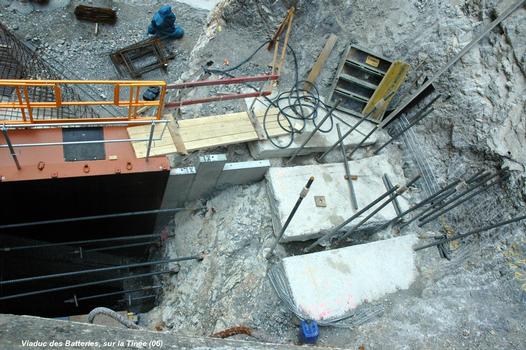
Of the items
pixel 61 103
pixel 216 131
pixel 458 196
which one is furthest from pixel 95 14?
pixel 458 196

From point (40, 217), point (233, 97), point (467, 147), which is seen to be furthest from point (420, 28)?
point (40, 217)

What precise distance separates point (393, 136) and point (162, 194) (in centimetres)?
452

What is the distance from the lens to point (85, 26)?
14391 mm

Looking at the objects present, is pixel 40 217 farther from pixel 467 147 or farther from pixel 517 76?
pixel 517 76

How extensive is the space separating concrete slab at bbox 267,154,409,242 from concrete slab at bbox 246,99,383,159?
1.18ft

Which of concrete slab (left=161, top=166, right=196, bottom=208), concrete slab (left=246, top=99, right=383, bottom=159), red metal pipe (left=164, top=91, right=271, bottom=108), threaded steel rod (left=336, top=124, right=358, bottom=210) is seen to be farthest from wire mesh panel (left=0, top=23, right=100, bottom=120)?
threaded steel rod (left=336, top=124, right=358, bottom=210)

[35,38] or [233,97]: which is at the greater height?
[35,38]

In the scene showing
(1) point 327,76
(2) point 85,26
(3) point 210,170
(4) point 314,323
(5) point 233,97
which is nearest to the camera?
(4) point 314,323

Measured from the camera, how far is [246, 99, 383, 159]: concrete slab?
7.98 m

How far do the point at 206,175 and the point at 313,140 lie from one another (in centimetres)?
204

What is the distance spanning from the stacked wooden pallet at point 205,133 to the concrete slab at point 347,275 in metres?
2.40

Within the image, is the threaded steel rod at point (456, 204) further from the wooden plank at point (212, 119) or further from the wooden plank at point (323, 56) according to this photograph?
the wooden plank at point (212, 119)

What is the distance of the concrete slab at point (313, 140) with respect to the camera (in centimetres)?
798

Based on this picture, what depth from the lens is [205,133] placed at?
7.80 m
